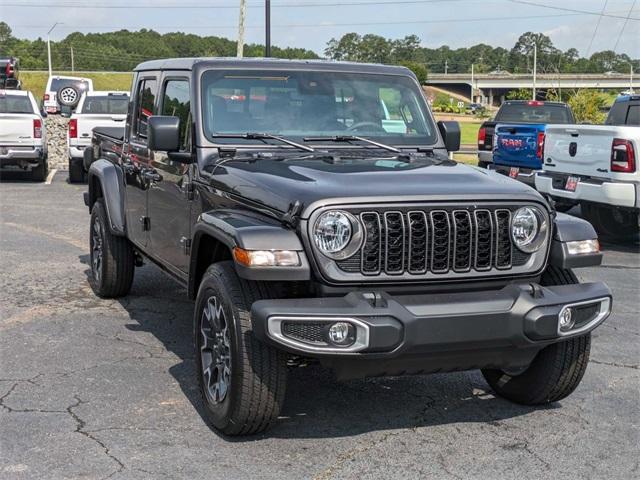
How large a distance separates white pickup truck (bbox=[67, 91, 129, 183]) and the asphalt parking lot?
10564 mm

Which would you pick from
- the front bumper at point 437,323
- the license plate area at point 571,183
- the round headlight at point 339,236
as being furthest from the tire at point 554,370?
the license plate area at point 571,183

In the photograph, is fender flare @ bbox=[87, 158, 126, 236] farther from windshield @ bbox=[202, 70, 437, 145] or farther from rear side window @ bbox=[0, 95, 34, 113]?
rear side window @ bbox=[0, 95, 34, 113]

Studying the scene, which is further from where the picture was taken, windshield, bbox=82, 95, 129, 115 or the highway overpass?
the highway overpass

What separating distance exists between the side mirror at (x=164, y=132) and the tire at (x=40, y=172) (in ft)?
43.9

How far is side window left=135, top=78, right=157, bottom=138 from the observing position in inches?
263

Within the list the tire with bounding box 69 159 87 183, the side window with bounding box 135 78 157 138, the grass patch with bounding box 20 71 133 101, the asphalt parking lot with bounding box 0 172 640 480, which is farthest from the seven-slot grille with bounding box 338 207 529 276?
the grass patch with bounding box 20 71 133 101

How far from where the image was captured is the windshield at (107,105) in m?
18.1

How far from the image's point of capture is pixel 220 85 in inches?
224

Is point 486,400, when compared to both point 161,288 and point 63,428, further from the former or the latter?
point 161,288

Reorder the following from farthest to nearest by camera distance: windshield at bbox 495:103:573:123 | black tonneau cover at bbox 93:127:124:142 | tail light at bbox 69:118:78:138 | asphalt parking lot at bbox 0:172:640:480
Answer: windshield at bbox 495:103:573:123, tail light at bbox 69:118:78:138, black tonneau cover at bbox 93:127:124:142, asphalt parking lot at bbox 0:172:640:480

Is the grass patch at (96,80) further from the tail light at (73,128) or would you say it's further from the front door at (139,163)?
the front door at (139,163)

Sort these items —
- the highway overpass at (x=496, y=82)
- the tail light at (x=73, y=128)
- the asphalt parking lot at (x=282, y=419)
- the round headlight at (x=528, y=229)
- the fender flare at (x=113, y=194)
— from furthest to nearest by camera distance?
the highway overpass at (x=496, y=82), the tail light at (x=73, y=128), the fender flare at (x=113, y=194), the round headlight at (x=528, y=229), the asphalt parking lot at (x=282, y=419)

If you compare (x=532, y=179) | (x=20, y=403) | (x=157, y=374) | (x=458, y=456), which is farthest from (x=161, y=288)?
(x=532, y=179)

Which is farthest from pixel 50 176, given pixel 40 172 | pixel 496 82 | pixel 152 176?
pixel 496 82
